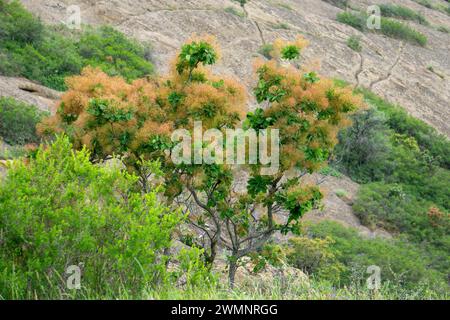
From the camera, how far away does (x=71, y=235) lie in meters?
5.52

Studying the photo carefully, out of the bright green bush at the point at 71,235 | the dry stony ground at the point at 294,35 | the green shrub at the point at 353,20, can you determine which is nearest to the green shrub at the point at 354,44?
the dry stony ground at the point at 294,35

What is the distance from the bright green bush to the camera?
5.40 meters

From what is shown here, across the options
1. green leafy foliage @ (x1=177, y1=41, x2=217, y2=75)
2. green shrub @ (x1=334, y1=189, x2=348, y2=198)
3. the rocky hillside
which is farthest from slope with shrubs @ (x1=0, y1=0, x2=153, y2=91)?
green leafy foliage @ (x1=177, y1=41, x2=217, y2=75)

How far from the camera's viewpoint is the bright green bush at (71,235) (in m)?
5.40

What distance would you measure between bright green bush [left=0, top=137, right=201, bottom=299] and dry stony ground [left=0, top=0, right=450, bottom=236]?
12.7 m

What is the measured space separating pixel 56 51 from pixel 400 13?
23.6 meters

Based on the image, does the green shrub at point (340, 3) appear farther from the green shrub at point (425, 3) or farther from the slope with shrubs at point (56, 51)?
the slope with shrubs at point (56, 51)

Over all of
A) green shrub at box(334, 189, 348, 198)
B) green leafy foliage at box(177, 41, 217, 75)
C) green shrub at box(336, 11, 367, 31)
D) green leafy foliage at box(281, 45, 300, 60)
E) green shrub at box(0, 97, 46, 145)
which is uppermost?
green leafy foliage at box(281, 45, 300, 60)

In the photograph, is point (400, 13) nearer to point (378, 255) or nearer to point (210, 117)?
point (378, 255)

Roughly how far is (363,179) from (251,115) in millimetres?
13987

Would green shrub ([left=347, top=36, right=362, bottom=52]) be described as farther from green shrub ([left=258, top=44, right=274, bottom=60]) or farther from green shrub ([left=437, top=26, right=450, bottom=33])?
green shrub ([left=437, top=26, right=450, bottom=33])

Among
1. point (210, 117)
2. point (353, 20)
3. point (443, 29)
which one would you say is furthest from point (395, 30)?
point (210, 117)

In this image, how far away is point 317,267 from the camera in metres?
12.4

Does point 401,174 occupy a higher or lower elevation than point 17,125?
lower
